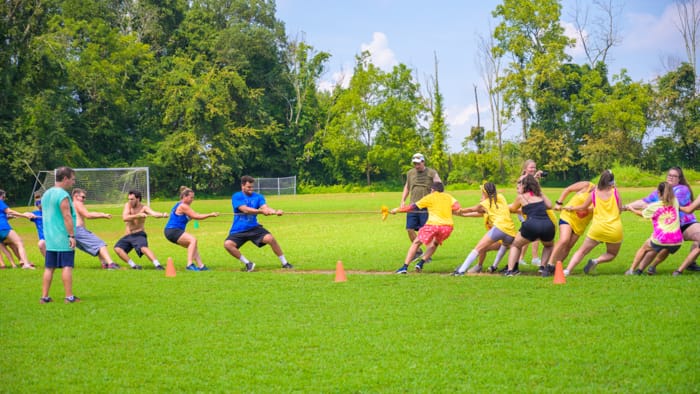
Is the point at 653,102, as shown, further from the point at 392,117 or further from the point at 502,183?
the point at 392,117

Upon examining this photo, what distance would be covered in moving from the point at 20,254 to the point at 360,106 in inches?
2325

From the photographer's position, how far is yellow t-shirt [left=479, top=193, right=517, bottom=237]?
42.0 feet

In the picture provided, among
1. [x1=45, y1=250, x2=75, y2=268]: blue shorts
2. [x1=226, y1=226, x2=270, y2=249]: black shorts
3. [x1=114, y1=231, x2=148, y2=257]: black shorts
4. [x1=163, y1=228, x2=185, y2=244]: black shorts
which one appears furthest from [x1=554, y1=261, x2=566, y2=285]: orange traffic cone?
[x1=114, y1=231, x2=148, y2=257]: black shorts

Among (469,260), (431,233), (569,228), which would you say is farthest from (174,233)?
(569,228)

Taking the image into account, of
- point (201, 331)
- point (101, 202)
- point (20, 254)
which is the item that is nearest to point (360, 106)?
point (101, 202)

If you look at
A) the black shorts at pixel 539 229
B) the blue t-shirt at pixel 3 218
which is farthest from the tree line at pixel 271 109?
the black shorts at pixel 539 229

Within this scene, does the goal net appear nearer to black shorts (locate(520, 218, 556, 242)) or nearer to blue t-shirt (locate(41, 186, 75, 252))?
black shorts (locate(520, 218, 556, 242))

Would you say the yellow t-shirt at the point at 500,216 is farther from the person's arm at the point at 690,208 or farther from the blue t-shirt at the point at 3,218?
the blue t-shirt at the point at 3,218

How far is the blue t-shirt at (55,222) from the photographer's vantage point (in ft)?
35.6

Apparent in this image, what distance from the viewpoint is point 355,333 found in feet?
27.4

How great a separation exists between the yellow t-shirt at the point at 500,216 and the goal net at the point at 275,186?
178ft

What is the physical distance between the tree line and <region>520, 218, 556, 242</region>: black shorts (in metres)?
44.1

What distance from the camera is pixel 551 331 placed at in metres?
8.12

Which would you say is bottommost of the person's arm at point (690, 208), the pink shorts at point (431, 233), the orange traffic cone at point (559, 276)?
the orange traffic cone at point (559, 276)
